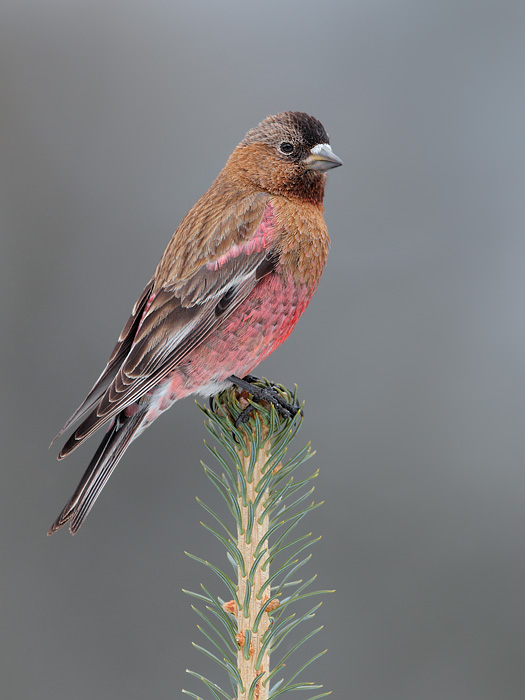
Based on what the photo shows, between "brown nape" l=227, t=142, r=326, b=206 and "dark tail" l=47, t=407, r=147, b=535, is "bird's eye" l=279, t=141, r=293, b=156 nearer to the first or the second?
"brown nape" l=227, t=142, r=326, b=206

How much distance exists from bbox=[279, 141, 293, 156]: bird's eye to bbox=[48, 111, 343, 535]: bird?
16 cm

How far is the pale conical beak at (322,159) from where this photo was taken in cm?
220

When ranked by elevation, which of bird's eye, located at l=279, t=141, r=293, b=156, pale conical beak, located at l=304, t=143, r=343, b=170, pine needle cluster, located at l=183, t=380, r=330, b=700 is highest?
bird's eye, located at l=279, t=141, r=293, b=156

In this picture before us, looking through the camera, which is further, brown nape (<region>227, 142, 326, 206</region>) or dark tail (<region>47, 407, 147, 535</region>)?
brown nape (<region>227, 142, 326, 206</region>)

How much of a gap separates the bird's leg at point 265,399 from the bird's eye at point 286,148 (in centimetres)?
80

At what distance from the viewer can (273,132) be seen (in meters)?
2.29

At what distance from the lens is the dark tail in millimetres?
1706

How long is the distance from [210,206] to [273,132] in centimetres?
38

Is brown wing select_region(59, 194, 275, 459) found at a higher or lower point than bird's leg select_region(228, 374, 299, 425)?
higher

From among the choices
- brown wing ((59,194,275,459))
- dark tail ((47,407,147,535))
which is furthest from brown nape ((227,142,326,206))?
dark tail ((47,407,147,535))

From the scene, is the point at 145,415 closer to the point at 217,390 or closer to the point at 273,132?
the point at 217,390

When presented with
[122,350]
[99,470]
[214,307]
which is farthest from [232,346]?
[99,470]

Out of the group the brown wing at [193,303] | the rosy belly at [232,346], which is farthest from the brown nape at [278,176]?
the rosy belly at [232,346]

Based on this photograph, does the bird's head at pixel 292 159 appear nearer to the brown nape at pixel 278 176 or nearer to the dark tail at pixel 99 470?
the brown nape at pixel 278 176
